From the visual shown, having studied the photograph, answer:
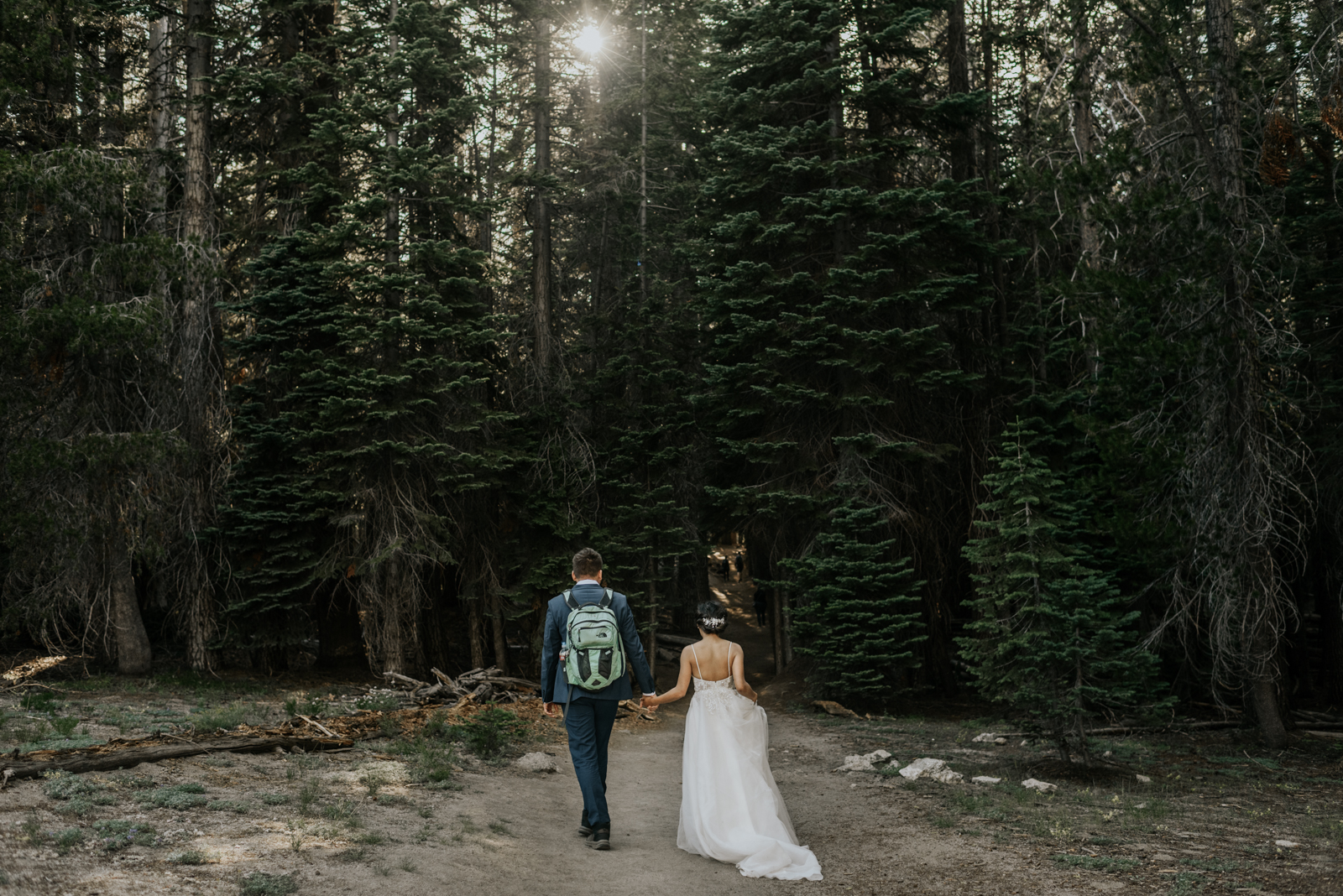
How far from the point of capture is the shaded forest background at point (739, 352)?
11211mm

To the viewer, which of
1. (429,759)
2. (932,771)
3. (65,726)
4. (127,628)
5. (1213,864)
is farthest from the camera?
(127,628)

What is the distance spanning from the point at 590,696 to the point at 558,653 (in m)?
0.39

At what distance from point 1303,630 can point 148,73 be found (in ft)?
75.2

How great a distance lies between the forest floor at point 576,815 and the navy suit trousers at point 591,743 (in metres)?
0.34

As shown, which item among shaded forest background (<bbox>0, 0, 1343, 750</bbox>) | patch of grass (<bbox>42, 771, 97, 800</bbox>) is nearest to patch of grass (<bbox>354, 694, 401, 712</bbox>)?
shaded forest background (<bbox>0, 0, 1343, 750</bbox>)

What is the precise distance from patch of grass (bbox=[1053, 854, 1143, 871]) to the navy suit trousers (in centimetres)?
315

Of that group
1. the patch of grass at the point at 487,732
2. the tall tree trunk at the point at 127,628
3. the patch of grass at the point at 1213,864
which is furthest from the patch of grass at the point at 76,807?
the tall tree trunk at the point at 127,628

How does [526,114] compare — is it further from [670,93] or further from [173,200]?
[173,200]

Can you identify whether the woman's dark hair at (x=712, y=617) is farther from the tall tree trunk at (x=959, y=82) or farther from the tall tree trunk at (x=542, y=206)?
the tall tree trunk at (x=959, y=82)

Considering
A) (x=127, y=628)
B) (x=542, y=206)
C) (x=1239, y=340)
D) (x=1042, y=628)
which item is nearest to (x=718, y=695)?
(x=1042, y=628)

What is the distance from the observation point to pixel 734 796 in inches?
260

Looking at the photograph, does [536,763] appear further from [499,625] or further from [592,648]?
[499,625]

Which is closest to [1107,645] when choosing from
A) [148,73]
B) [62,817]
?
[62,817]

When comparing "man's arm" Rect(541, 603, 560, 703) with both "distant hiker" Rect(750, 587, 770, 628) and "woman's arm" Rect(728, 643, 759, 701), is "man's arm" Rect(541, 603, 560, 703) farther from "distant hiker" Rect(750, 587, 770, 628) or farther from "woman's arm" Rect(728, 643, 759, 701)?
"distant hiker" Rect(750, 587, 770, 628)
